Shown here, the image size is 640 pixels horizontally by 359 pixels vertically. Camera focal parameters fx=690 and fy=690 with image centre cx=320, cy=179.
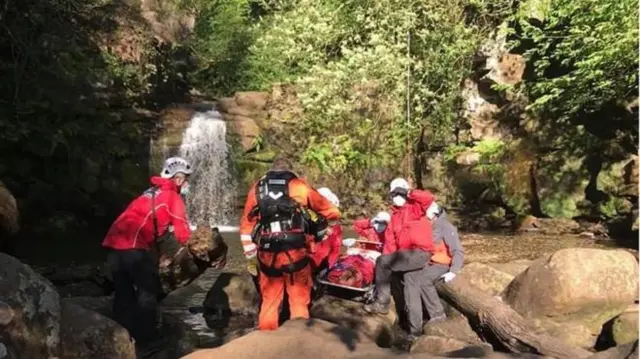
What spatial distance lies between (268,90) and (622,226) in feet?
42.7

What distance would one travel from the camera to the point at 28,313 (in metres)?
4.77

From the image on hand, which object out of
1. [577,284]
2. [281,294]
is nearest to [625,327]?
[577,284]

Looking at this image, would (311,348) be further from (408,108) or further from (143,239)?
(408,108)

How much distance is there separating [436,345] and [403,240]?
54.7 inches

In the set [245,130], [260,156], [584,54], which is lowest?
[260,156]

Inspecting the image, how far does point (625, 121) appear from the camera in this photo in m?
18.4

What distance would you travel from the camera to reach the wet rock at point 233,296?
8.74 metres

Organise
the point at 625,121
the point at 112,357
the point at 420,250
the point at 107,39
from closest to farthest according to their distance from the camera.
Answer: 1. the point at 112,357
2. the point at 420,250
3. the point at 625,121
4. the point at 107,39

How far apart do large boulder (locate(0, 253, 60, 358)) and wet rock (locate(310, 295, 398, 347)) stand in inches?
118

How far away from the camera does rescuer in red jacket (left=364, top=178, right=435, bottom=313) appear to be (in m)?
7.37

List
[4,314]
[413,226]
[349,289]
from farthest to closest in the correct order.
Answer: [349,289]
[413,226]
[4,314]

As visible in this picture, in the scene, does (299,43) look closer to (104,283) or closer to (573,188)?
(573,188)

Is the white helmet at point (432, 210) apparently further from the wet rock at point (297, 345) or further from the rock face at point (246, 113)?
the rock face at point (246, 113)

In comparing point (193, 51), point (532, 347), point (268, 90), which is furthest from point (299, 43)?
point (532, 347)
